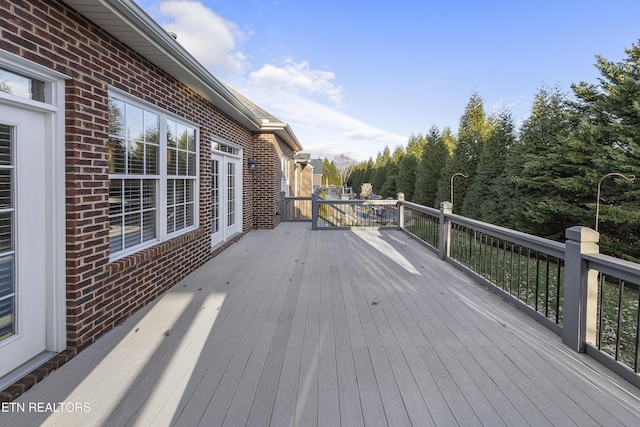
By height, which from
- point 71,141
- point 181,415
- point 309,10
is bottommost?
point 181,415

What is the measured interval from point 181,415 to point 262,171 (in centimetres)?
792

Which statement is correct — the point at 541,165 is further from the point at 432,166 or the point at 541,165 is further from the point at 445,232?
the point at 432,166

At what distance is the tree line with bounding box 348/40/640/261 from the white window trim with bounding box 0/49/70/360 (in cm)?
924

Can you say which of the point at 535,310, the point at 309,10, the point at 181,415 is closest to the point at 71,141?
the point at 181,415

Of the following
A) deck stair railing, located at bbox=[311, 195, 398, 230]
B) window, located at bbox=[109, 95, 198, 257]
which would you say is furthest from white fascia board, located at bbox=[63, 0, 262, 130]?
A: deck stair railing, located at bbox=[311, 195, 398, 230]

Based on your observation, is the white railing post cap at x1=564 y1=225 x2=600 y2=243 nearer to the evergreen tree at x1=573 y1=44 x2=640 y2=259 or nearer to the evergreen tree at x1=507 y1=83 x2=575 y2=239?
the evergreen tree at x1=573 y1=44 x2=640 y2=259

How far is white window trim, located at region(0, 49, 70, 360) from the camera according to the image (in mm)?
2463

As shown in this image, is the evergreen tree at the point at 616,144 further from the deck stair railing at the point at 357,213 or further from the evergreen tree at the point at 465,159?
the deck stair railing at the point at 357,213

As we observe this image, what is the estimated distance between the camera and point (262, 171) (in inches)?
371

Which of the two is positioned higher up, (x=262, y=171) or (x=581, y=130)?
(x=581, y=130)

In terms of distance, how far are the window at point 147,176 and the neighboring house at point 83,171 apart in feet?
0.06

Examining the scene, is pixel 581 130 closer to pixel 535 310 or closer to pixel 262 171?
pixel 535 310

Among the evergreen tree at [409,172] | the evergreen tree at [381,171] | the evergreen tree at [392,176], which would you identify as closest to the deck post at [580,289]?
the evergreen tree at [409,172]

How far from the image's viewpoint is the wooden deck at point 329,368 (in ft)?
6.25
